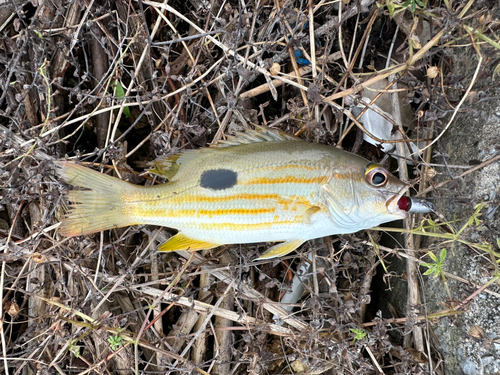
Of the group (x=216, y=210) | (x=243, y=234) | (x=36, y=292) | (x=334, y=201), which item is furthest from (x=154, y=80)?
(x=36, y=292)

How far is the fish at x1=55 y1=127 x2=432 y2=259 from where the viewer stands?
2299 mm

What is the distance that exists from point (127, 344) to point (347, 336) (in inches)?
63.7

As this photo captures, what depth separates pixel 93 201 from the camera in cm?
258

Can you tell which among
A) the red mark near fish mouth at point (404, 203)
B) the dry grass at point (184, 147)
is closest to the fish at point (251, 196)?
the red mark near fish mouth at point (404, 203)

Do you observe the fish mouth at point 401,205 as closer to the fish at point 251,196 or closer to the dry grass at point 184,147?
the fish at point 251,196

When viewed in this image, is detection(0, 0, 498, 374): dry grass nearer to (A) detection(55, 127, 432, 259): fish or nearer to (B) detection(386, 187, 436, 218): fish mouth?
(A) detection(55, 127, 432, 259): fish

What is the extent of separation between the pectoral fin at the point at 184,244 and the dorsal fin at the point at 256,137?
0.69 m

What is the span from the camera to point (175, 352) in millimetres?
2850

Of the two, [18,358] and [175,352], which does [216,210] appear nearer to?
[175,352]

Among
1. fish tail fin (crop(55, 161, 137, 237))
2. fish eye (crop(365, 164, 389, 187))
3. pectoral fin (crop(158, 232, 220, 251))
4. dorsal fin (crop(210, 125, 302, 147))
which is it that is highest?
dorsal fin (crop(210, 125, 302, 147))

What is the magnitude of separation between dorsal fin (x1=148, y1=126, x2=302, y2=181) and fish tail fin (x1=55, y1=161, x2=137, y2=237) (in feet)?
0.80

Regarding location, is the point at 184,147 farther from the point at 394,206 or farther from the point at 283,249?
the point at 394,206

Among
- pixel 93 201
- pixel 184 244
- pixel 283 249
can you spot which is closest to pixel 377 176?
pixel 283 249

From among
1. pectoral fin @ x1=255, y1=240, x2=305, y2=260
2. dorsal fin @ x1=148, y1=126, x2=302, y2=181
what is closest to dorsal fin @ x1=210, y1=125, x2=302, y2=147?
dorsal fin @ x1=148, y1=126, x2=302, y2=181
